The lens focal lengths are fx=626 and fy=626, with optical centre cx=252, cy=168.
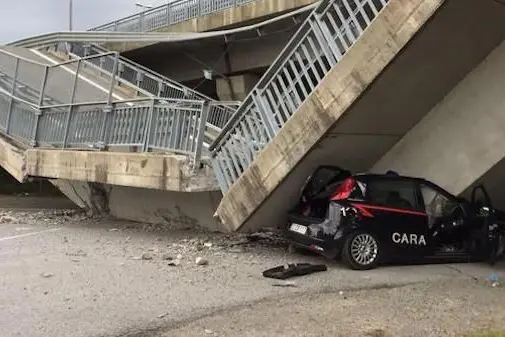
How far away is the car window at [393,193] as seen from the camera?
8.59 metres

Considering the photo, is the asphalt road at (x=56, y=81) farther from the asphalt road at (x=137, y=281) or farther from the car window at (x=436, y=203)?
the car window at (x=436, y=203)

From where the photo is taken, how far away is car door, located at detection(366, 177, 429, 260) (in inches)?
334

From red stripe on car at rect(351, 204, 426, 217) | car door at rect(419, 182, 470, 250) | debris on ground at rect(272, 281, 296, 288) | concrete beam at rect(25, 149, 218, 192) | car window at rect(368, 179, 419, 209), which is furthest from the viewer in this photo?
concrete beam at rect(25, 149, 218, 192)

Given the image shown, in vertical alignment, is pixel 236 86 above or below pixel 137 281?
above

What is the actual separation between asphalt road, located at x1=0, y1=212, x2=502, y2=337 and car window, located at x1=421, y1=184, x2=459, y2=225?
2.65 ft

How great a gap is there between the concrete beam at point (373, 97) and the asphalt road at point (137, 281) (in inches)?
40.7

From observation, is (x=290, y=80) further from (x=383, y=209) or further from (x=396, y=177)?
(x=383, y=209)

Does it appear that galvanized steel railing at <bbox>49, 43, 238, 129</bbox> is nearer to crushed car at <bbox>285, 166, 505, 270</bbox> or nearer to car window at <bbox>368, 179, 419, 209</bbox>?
crushed car at <bbox>285, 166, 505, 270</bbox>

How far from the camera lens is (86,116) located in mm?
13367

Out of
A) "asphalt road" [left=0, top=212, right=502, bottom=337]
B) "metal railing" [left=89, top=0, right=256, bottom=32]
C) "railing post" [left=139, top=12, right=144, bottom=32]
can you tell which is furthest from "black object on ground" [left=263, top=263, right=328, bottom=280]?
"railing post" [left=139, top=12, right=144, bottom=32]

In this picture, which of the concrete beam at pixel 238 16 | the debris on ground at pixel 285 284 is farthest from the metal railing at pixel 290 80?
the concrete beam at pixel 238 16

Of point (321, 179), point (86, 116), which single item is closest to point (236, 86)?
point (86, 116)

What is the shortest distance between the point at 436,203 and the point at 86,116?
776 cm

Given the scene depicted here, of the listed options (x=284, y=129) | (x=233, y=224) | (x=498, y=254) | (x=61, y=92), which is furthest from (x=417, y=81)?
(x=61, y=92)
